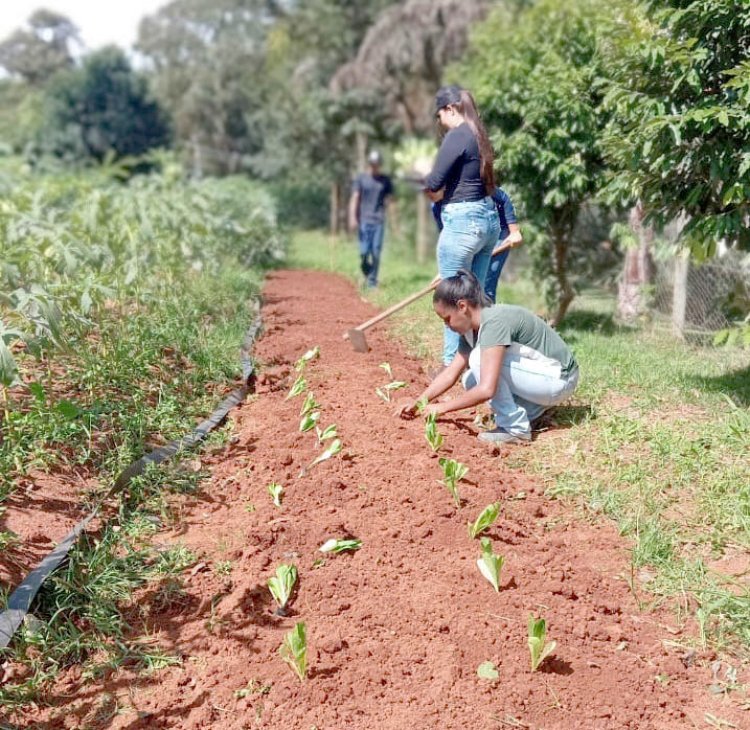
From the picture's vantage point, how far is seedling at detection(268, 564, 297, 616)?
2.62 metres

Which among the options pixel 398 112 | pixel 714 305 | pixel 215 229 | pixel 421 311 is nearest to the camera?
pixel 714 305

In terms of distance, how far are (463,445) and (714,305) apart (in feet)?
12.3

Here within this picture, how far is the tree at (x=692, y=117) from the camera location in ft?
13.0

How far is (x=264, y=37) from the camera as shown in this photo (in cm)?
3794

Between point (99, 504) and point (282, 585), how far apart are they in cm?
104

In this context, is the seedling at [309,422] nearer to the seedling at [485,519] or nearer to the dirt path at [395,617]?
the dirt path at [395,617]

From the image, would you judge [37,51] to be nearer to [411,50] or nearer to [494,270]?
[411,50]

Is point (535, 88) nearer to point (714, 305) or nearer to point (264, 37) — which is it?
point (714, 305)

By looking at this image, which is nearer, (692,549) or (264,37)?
(692,549)

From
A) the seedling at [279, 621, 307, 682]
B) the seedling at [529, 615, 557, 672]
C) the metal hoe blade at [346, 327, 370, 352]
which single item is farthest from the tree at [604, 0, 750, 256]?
the seedling at [279, 621, 307, 682]

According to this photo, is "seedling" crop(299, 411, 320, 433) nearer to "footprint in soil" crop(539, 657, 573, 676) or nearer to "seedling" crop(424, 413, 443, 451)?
"seedling" crop(424, 413, 443, 451)

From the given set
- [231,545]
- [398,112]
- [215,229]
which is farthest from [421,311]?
[398,112]

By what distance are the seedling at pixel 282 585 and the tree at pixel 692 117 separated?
291 cm

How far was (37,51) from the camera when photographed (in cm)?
5159
